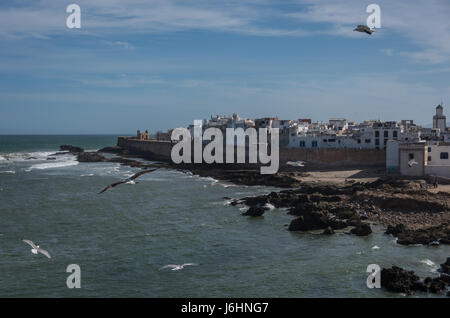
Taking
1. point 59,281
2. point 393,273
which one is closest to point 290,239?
point 393,273

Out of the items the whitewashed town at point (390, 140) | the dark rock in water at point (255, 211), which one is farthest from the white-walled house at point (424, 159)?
the dark rock in water at point (255, 211)

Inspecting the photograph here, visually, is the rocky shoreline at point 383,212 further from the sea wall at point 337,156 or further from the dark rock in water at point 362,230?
the sea wall at point 337,156

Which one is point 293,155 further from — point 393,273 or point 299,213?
point 393,273

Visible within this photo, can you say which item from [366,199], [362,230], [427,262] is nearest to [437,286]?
[427,262]

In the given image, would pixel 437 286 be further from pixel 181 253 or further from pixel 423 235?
pixel 181 253
